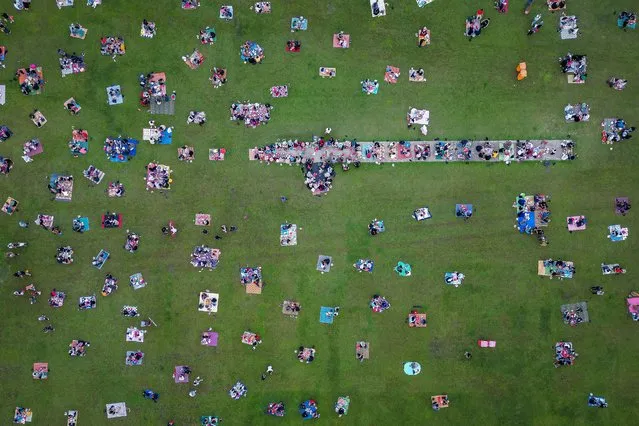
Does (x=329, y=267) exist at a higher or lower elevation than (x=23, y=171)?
lower

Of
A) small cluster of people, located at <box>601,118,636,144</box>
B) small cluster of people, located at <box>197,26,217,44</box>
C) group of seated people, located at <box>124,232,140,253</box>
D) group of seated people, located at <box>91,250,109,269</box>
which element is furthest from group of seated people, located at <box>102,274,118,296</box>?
small cluster of people, located at <box>601,118,636,144</box>

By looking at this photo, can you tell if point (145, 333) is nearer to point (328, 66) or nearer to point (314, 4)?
point (328, 66)

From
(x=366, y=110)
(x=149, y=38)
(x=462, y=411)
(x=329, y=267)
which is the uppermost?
(x=149, y=38)

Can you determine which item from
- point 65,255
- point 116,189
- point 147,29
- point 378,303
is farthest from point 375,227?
point 65,255

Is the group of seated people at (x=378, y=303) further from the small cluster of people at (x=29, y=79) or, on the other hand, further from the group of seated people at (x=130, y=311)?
the small cluster of people at (x=29, y=79)

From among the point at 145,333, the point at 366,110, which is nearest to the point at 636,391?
the point at 366,110

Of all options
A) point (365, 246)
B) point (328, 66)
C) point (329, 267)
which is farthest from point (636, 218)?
point (328, 66)

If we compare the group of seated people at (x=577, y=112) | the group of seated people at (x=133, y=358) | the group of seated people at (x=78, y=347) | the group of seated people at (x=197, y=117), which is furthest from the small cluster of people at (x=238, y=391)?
the group of seated people at (x=577, y=112)
